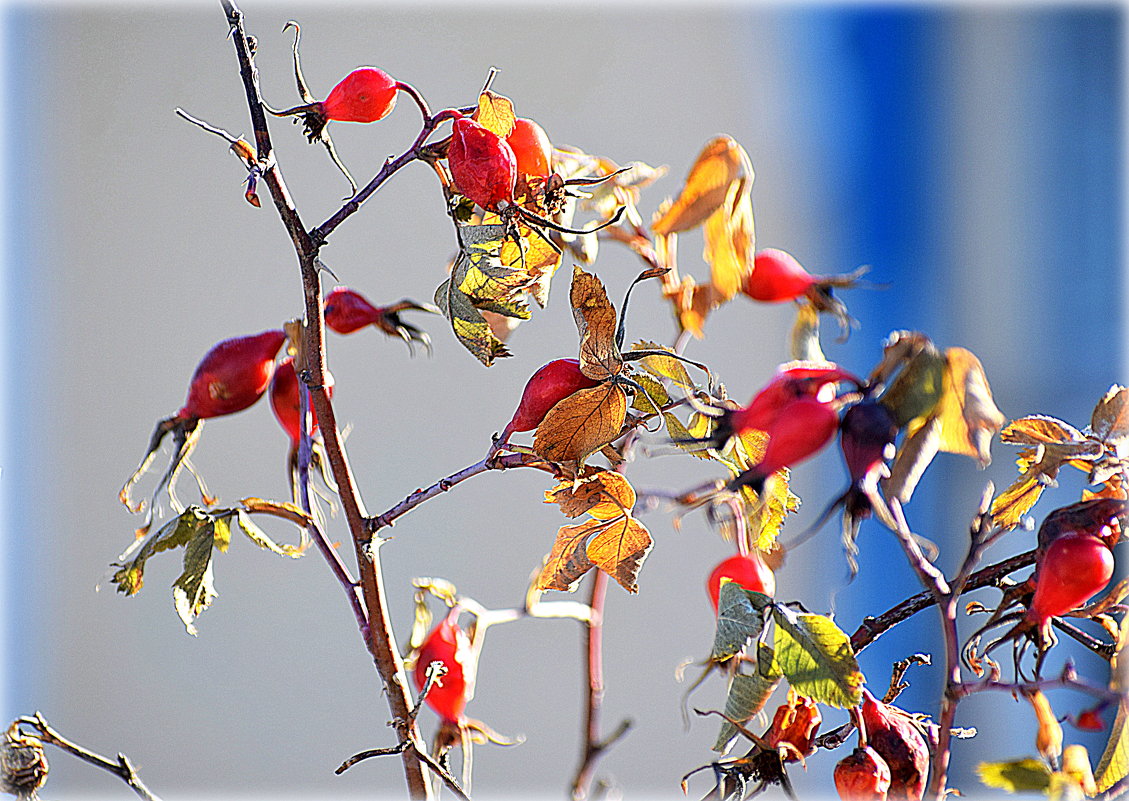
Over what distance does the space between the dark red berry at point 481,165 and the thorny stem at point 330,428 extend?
0.10 feet

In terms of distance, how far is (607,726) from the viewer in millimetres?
1289

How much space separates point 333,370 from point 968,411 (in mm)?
1034

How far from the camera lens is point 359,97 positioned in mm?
340

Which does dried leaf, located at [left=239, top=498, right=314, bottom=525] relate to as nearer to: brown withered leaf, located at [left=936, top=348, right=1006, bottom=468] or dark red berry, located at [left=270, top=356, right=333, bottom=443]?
dark red berry, located at [left=270, top=356, right=333, bottom=443]

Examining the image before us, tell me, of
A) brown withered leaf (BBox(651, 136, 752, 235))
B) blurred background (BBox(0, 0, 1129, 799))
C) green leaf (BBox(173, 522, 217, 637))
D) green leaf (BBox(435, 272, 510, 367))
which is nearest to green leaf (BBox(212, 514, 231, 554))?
green leaf (BBox(173, 522, 217, 637))

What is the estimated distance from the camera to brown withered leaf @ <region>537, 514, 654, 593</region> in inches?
12.7

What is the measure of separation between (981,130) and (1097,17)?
264mm

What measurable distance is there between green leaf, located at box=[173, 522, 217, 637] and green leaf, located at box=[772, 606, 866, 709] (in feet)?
0.63

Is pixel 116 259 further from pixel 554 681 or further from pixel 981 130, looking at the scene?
pixel 981 130

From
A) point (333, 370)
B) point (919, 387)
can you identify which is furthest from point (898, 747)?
point (333, 370)

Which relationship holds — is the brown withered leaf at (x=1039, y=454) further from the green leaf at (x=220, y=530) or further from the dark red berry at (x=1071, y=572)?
the green leaf at (x=220, y=530)

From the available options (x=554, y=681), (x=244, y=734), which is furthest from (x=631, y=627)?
(x=244, y=734)

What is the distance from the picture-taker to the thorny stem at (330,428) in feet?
0.97

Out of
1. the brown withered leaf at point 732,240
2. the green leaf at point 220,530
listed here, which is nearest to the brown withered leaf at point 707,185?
the brown withered leaf at point 732,240
